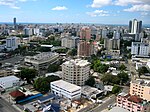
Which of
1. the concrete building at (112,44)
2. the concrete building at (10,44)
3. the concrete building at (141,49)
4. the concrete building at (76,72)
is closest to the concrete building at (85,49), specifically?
the concrete building at (112,44)

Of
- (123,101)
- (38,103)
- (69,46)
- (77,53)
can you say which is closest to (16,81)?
(38,103)

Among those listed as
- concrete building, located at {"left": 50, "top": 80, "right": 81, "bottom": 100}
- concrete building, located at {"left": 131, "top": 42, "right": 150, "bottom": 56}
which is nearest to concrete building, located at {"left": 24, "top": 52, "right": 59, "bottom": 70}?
concrete building, located at {"left": 50, "top": 80, "right": 81, "bottom": 100}

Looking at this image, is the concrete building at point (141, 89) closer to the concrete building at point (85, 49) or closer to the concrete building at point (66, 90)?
the concrete building at point (66, 90)

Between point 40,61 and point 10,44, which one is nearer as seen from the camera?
point 40,61

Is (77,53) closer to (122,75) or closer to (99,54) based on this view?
(99,54)

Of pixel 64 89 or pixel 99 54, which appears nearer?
pixel 64 89

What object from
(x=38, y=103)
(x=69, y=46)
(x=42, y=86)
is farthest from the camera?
(x=69, y=46)

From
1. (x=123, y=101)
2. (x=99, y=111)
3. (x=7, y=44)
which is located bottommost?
(x=99, y=111)

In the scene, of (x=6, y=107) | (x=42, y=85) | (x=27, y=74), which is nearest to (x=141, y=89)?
(x=42, y=85)

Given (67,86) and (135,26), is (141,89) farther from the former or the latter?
(135,26)
